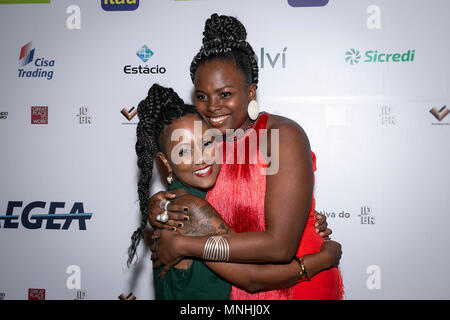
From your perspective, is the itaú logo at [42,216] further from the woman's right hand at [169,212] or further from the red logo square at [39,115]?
the woman's right hand at [169,212]

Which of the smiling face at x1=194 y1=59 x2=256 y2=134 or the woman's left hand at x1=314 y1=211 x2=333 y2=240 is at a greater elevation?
the smiling face at x1=194 y1=59 x2=256 y2=134

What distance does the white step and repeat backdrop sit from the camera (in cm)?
280

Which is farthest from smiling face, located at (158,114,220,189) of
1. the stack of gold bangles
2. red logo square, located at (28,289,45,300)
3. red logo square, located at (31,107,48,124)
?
red logo square, located at (28,289,45,300)

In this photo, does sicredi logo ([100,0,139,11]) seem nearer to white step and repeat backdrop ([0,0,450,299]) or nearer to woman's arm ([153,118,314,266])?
white step and repeat backdrop ([0,0,450,299])

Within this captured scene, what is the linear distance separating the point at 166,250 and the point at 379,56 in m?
2.33

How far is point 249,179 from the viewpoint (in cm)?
161

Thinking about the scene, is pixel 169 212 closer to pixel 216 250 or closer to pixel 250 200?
pixel 216 250

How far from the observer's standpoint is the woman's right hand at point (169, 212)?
4.73ft

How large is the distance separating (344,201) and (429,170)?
0.71 m

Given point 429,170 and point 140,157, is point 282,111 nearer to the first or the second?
point 429,170

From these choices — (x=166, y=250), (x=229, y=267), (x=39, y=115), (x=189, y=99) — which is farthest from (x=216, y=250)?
(x=39, y=115)

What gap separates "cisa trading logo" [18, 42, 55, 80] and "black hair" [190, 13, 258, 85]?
186 cm

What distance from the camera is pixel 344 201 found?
9.35ft

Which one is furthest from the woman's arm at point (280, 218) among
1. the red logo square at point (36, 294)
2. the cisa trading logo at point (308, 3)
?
the red logo square at point (36, 294)
